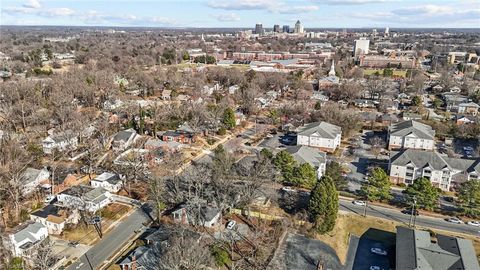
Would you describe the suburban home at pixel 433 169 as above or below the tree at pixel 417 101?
below

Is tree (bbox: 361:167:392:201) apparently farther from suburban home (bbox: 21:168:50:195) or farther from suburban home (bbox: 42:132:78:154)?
suburban home (bbox: 42:132:78:154)

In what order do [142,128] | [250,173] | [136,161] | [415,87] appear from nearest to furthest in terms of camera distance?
[250,173] → [136,161] → [142,128] → [415,87]

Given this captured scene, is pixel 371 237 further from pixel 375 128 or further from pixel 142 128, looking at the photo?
pixel 142 128

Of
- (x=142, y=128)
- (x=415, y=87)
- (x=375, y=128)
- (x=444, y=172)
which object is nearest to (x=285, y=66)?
(x=415, y=87)

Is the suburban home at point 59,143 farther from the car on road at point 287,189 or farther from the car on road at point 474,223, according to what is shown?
the car on road at point 474,223

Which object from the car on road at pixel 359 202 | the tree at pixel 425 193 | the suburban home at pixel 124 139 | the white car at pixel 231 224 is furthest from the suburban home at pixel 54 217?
the tree at pixel 425 193

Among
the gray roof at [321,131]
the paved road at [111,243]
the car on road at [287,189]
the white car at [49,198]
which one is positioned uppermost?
the gray roof at [321,131]
